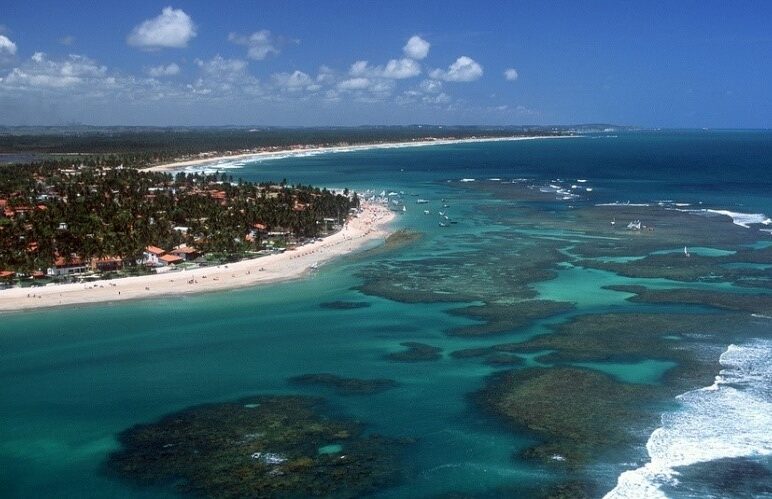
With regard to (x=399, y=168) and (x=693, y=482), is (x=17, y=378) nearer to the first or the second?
(x=693, y=482)

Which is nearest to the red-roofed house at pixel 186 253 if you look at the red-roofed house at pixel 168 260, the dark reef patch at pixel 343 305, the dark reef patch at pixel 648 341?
the red-roofed house at pixel 168 260

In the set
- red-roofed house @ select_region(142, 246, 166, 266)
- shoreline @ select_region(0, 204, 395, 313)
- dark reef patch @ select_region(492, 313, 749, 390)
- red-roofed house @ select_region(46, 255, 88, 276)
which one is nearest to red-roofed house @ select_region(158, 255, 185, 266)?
red-roofed house @ select_region(142, 246, 166, 266)

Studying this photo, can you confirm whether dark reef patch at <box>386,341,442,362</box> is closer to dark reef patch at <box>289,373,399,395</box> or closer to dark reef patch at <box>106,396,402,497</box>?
dark reef patch at <box>289,373,399,395</box>

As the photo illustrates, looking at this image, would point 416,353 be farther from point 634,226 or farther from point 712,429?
point 634,226

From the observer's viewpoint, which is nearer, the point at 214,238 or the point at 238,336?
the point at 238,336

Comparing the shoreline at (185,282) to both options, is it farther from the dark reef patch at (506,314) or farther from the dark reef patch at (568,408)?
the dark reef patch at (568,408)

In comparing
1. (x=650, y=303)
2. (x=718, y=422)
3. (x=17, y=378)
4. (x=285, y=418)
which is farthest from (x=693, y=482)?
(x=17, y=378)

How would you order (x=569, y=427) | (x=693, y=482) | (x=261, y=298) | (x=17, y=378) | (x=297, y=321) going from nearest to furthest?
(x=693, y=482) → (x=569, y=427) → (x=17, y=378) → (x=297, y=321) → (x=261, y=298)
